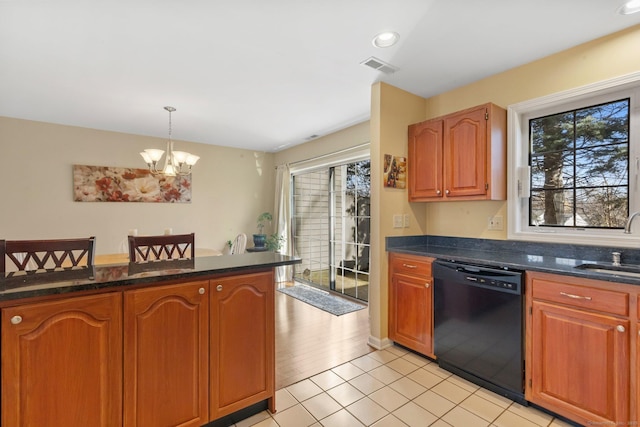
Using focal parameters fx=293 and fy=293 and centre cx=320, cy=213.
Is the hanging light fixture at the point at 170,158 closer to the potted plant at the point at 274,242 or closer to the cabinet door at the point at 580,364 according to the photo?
the potted plant at the point at 274,242

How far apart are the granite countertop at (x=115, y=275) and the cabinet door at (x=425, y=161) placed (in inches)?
65.5

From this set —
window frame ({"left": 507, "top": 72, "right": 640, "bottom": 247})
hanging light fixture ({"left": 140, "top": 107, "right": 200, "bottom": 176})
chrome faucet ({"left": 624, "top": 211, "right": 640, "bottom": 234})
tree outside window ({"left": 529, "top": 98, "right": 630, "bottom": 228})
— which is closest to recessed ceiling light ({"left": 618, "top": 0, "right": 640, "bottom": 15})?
window frame ({"left": 507, "top": 72, "right": 640, "bottom": 247})

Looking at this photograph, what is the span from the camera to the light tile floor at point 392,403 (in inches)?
70.5

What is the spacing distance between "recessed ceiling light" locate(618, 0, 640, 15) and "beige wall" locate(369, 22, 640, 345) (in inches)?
10.8

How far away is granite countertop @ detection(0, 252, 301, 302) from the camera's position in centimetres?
117

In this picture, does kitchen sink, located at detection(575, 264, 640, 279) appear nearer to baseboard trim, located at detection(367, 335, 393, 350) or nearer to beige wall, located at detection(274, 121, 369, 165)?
baseboard trim, located at detection(367, 335, 393, 350)

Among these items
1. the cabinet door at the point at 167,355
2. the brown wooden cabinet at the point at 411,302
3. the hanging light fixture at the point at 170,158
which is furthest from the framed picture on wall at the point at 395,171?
the hanging light fixture at the point at 170,158

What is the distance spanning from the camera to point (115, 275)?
4.60ft

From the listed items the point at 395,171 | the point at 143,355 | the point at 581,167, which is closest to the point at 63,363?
the point at 143,355

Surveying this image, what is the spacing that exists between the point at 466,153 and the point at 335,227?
97.4 inches

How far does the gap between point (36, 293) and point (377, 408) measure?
1.93m

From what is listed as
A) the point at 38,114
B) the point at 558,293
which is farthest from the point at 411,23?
the point at 38,114

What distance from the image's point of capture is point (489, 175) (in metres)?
2.43

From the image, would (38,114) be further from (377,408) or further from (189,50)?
(377,408)
